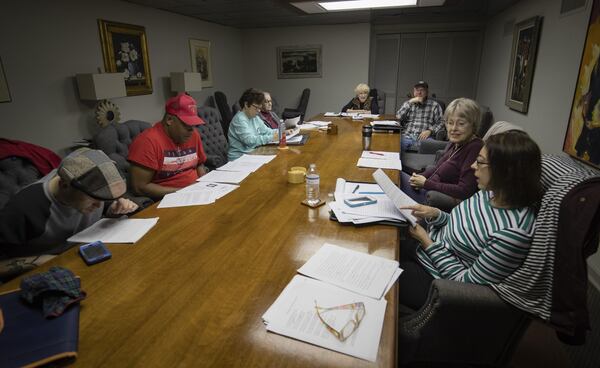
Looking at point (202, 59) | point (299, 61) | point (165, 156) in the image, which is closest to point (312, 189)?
point (165, 156)

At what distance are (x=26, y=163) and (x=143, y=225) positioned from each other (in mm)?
1432

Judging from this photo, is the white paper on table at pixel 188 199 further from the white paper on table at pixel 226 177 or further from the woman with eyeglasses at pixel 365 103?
the woman with eyeglasses at pixel 365 103

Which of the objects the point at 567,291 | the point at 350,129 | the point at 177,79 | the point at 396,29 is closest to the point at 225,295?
the point at 567,291

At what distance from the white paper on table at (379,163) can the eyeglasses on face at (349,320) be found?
56.7 inches

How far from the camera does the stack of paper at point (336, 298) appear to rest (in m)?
0.82

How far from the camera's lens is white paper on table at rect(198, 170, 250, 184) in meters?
2.02

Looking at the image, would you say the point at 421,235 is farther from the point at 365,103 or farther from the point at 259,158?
the point at 365,103

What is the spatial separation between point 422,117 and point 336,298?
12.3 ft

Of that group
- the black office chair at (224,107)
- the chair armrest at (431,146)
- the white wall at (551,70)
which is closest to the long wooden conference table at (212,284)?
the chair armrest at (431,146)

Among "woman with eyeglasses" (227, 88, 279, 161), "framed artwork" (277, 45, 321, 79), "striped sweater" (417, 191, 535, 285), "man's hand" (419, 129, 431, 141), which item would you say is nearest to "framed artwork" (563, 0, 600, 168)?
"man's hand" (419, 129, 431, 141)

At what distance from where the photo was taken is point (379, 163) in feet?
7.64

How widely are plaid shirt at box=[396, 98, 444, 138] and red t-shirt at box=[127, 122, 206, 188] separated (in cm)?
283

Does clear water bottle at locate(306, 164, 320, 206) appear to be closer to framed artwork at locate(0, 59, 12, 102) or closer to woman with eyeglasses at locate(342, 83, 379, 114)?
framed artwork at locate(0, 59, 12, 102)

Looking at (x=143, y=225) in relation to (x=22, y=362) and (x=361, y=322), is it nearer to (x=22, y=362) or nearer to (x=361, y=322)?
(x=22, y=362)
